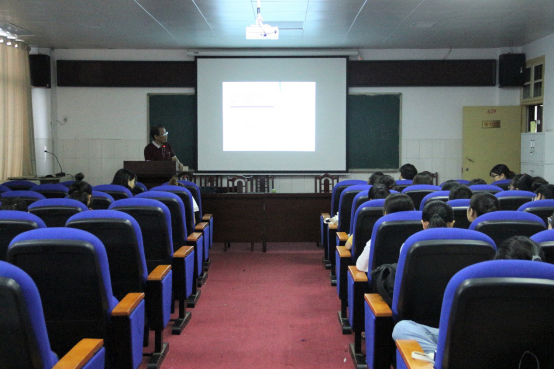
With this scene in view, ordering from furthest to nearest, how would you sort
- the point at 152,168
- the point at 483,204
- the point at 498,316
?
1. the point at 152,168
2. the point at 483,204
3. the point at 498,316

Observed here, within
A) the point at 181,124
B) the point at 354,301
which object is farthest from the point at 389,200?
the point at 181,124

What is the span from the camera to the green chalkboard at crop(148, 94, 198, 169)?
914 cm

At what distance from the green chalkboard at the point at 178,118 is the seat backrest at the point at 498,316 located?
7.94 meters

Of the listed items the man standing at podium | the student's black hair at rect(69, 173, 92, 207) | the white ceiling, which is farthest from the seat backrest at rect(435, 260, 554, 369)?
the man standing at podium

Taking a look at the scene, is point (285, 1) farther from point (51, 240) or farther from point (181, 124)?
point (51, 240)

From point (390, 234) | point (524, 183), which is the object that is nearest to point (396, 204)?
point (390, 234)

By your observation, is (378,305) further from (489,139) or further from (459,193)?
(489,139)

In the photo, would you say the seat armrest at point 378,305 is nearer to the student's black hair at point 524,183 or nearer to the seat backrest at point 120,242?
the seat backrest at point 120,242

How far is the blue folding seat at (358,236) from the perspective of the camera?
325cm

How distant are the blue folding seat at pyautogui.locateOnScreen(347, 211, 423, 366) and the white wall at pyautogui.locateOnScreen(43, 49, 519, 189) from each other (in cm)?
633

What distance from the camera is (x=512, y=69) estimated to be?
872 cm

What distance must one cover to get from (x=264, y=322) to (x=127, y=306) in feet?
5.41

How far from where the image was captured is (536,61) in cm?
834

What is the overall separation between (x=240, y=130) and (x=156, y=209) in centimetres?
601
